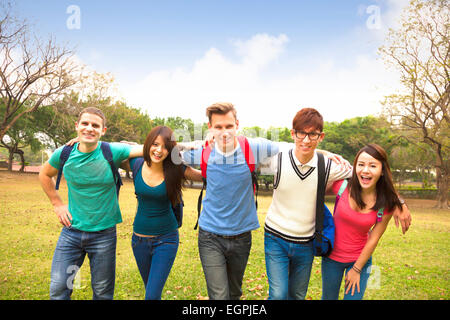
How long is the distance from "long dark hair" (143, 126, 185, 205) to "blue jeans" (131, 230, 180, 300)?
47cm

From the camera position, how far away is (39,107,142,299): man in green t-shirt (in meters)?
3.37

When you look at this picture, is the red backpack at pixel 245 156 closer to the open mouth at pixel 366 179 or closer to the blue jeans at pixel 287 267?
the blue jeans at pixel 287 267

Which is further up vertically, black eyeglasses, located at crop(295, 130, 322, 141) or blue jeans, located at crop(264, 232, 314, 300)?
black eyeglasses, located at crop(295, 130, 322, 141)

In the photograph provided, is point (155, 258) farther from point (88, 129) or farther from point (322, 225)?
point (322, 225)

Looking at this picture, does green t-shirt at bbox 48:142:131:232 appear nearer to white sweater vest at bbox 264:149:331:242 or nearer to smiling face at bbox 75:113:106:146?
smiling face at bbox 75:113:106:146

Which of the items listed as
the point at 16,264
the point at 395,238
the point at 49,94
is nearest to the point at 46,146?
the point at 49,94

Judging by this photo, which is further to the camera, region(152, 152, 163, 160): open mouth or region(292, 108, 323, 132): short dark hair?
region(152, 152, 163, 160): open mouth

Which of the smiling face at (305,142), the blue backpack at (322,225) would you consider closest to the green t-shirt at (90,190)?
the smiling face at (305,142)

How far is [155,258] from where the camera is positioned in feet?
11.2

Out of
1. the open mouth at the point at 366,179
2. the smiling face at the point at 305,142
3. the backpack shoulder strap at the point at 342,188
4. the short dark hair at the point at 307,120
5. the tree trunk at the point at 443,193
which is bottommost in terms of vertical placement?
the tree trunk at the point at 443,193

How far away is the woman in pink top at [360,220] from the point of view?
3268 mm

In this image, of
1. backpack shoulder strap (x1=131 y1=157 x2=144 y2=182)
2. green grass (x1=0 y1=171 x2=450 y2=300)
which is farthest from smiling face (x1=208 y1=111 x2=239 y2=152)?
green grass (x1=0 y1=171 x2=450 y2=300)

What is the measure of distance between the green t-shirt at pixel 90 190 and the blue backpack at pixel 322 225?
2.38 m

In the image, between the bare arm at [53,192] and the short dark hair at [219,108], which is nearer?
the short dark hair at [219,108]
